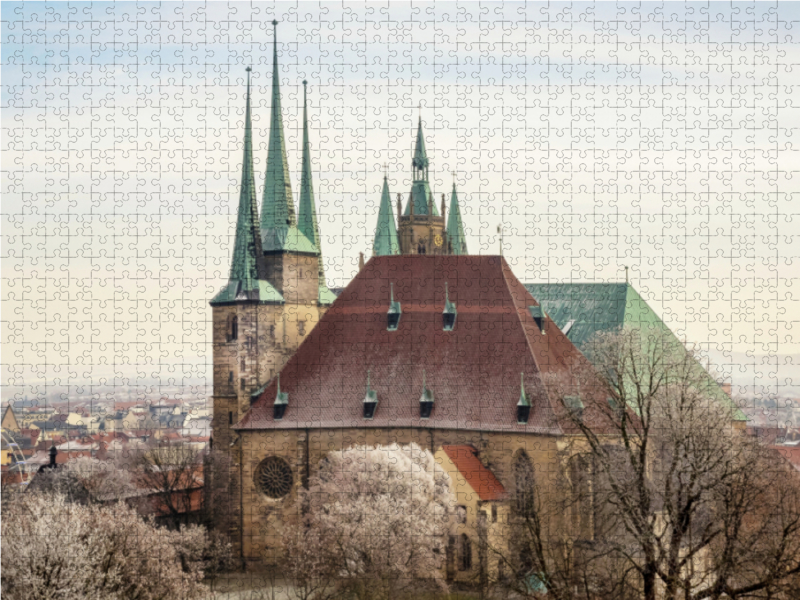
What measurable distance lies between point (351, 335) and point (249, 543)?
997 cm

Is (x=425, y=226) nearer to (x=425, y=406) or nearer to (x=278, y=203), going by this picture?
(x=278, y=203)

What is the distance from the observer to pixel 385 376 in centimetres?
5859

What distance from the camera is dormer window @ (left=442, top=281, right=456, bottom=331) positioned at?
2307 inches

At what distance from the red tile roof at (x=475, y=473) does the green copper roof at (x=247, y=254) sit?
13201mm

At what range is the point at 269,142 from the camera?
2502 inches

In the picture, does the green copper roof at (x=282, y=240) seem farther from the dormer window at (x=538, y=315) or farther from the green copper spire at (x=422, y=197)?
the green copper spire at (x=422, y=197)

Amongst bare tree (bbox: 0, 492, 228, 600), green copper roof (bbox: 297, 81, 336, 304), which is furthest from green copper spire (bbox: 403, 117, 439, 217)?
bare tree (bbox: 0, 492, 228, 600)

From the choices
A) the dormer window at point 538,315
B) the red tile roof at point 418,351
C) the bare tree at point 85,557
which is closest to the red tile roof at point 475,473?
the red tile roof at point 418,351

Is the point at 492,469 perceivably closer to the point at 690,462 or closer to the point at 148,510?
the point at 148,510

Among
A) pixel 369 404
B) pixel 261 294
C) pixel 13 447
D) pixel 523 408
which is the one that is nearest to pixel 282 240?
pixel 261 294

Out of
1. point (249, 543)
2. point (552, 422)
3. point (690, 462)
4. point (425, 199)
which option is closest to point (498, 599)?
point (552, 422)

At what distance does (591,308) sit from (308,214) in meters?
15.3

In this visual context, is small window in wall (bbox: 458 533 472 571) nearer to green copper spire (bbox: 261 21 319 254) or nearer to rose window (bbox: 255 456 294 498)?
rose window (bbox: 255 456 294 498)

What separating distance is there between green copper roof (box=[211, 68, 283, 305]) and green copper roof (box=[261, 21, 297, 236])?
109 cm
